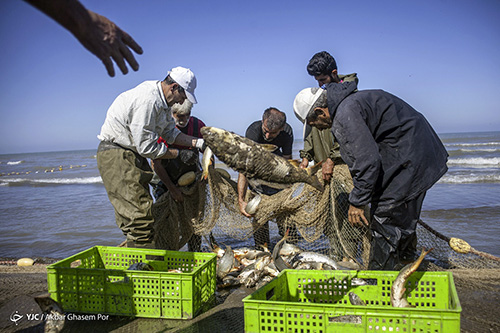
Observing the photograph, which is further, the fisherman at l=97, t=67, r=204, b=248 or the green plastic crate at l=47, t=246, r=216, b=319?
the fisherman at l=97, t=67, r=204, b=248

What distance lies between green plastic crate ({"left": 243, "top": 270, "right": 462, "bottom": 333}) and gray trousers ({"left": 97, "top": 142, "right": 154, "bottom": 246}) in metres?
1.70

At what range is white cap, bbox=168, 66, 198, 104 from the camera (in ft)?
12.7

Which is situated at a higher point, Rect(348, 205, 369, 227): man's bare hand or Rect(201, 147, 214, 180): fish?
Rect(201, 147, 214, 180): fish

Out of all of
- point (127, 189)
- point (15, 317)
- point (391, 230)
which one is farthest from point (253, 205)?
point (15, 317)

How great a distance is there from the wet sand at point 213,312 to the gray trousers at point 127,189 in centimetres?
97

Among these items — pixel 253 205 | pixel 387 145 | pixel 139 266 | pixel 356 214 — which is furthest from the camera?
pixel 253 205

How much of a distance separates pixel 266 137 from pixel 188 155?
108 cm

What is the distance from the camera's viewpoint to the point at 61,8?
4.46 ft

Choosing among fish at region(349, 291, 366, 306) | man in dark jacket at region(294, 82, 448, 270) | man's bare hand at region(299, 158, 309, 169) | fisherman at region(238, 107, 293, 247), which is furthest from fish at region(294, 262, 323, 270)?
man's bare hand at region(299, 158, 309, 169)

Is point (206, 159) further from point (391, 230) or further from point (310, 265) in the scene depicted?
point (391, 230)

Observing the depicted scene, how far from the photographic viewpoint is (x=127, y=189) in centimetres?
387

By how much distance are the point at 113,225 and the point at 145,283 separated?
5.46m

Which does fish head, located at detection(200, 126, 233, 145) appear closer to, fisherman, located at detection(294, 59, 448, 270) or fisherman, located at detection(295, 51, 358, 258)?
fisherman, located at detection(294, 59, 448, 270)

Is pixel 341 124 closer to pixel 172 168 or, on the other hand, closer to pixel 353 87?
pixel 353 87
